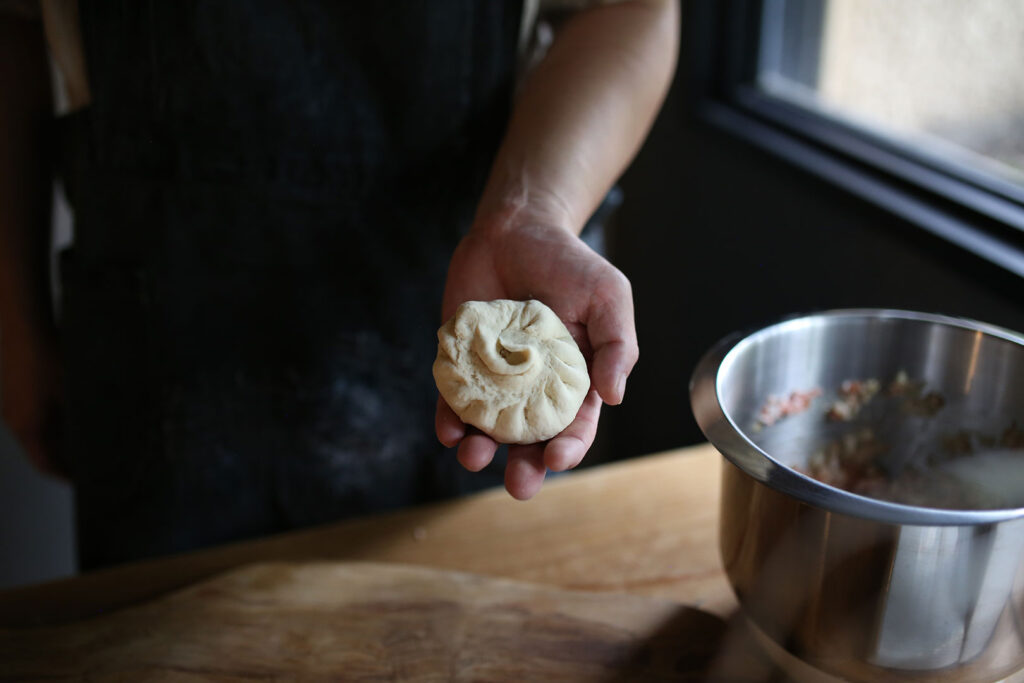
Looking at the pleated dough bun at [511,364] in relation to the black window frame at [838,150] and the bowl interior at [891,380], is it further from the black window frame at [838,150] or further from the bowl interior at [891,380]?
the black window frame at [838,150]

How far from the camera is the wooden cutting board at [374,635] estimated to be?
0.78 metres

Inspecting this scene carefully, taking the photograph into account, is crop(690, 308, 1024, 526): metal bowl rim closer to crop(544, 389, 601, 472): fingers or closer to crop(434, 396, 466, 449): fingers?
crop(544, 389, 601, 472): fingers

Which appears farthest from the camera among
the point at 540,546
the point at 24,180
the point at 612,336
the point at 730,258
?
the point at 730,258

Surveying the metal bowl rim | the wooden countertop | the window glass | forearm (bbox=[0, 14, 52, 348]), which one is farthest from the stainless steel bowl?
forearm (bbox=[0, 14, 52, 348])

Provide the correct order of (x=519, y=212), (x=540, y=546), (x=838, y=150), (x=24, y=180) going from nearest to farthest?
(x=519, y=212)
(x=540, y=546)
(x=24, y=180)
(x=838, y=150)

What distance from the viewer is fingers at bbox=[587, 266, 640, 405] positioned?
71 cm

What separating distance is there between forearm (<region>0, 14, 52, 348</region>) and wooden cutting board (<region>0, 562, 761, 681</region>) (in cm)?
58

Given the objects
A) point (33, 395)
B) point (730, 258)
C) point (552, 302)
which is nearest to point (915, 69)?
point (730, 258)

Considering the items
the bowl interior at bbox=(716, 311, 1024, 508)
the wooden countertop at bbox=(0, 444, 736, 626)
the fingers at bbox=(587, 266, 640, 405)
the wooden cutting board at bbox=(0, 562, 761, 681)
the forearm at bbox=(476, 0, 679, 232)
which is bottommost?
the wooden countertop at bbox=(0, 444, 736, 626)

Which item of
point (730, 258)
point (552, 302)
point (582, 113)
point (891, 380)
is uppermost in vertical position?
point (582, 113)

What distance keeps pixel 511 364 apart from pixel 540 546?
327mm

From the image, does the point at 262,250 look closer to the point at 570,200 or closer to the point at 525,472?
the point at 570,200

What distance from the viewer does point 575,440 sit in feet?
2.27

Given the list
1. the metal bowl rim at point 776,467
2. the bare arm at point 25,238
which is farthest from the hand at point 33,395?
the metal bowl rim at point 776,467
